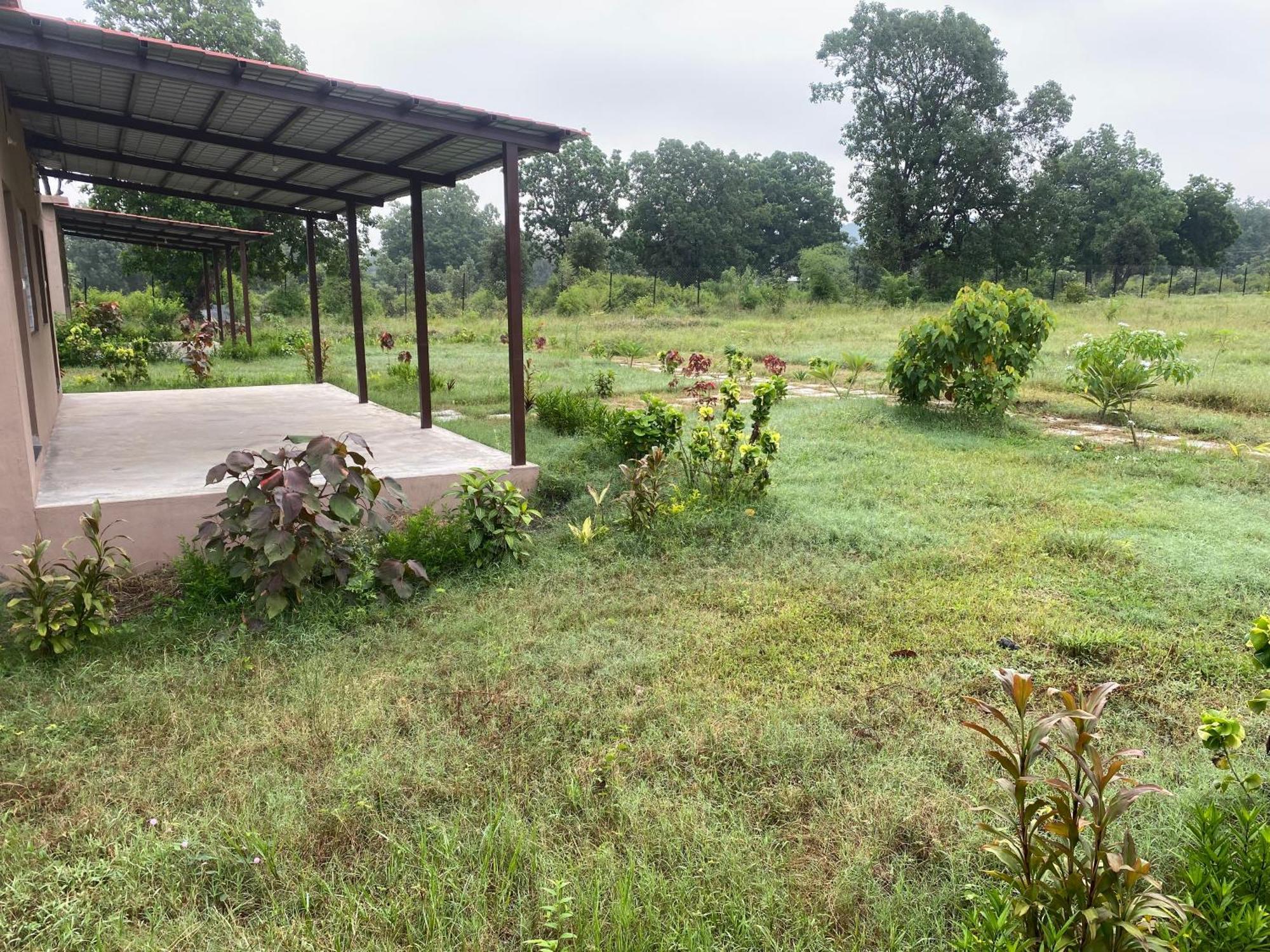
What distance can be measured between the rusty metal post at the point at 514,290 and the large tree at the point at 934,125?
30266 mm

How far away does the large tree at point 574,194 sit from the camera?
45031 mm

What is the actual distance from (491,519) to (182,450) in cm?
311

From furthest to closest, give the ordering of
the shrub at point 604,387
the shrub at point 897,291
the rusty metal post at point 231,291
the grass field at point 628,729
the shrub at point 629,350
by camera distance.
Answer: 1. the shrub at point 897,291
2. the rusty metal post at point 231,291
3. the shrub at point 629,350
4. the shrub at point 604,387
5. the grass field at point 628,729

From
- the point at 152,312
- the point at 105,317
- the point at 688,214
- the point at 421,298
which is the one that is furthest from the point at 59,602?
the point at 688,214

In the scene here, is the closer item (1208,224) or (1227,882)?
(1227,882)

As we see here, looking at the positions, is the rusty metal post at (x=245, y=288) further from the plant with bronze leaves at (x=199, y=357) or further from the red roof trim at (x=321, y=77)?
the red roof trim at (x=321, y=77)

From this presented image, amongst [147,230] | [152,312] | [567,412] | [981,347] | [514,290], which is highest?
[147,230]

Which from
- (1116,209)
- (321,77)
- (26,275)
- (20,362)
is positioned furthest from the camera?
(1116,209)

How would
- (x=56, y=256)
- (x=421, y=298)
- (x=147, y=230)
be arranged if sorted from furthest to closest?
1. (x=56, y=256)
2. (x=147, y=230)
3. (x=421, y=298)

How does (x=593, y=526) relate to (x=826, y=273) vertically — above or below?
below

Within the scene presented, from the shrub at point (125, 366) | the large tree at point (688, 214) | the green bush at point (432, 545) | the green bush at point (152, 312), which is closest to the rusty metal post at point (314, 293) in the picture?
the shrub at point (125, 366)

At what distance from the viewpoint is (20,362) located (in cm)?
391

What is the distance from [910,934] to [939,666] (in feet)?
4.76

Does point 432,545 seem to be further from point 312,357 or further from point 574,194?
point 574,194
